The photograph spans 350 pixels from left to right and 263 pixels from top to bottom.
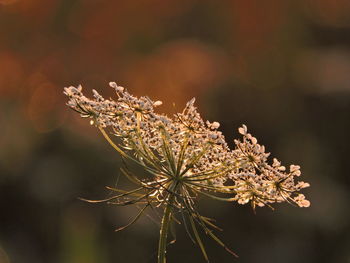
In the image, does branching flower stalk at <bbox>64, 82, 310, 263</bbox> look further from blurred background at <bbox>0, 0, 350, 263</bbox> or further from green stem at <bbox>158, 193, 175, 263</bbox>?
blurred background at <bbox>0, 0, 350, 263</bbox>

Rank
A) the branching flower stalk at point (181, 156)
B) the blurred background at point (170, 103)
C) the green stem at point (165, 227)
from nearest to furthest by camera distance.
→ the green stem at point (165, 227) → the branching flower stalk at point (181, 156) → the blurred background at point (170, 103)

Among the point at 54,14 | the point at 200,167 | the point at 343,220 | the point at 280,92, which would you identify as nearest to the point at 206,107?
the point at 280,92

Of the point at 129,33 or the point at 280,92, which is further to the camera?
the point at 129,33

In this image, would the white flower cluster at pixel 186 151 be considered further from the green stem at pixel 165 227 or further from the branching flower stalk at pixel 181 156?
the green stem at pixel 165 227

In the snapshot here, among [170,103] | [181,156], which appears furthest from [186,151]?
[170,103]

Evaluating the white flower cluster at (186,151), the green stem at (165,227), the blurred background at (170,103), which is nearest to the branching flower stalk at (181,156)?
the white flower cluster at (186,151)

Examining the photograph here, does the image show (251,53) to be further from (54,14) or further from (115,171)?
(115,171)
